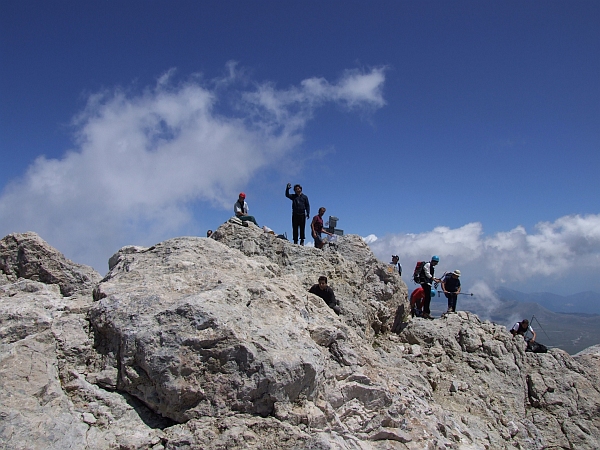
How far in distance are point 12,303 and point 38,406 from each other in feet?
9.31

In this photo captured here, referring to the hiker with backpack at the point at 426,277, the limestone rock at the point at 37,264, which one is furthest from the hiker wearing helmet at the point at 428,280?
the limestone rock at the point at 37,264

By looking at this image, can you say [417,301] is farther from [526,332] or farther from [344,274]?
[344,274]

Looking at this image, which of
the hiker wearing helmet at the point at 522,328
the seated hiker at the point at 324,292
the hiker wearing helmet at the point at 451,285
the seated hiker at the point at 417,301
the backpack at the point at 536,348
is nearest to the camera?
the seated hiker at the point at 324,292

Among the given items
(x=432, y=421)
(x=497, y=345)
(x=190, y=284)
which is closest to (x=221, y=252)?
(x=190, y=284)

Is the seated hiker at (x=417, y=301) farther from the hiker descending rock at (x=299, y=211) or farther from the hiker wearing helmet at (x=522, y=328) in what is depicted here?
the hiker descending rock at (x=299, y=211)

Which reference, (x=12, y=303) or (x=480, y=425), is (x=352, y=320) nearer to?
(x=480, y=425)

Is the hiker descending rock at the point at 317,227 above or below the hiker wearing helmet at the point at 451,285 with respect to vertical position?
above

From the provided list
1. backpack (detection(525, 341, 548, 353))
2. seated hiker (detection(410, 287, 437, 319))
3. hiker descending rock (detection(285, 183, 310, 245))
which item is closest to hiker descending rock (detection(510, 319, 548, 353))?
backpack (detection(525, 341, 548, 353))

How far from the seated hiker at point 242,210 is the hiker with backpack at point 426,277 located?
25.3 ft

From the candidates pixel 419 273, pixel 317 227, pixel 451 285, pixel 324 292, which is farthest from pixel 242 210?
pixel 451 285

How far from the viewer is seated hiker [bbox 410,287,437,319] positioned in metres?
18.7

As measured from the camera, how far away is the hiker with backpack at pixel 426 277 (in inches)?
740

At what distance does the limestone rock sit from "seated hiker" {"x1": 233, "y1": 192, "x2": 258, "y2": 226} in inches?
242

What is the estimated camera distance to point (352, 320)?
13938 millimetres
